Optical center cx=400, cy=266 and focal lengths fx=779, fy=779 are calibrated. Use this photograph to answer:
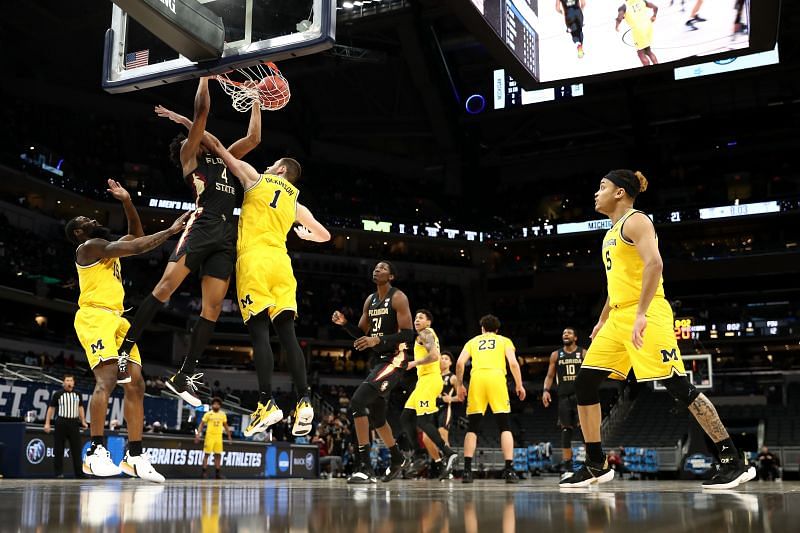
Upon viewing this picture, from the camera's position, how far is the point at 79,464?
11.8 metres

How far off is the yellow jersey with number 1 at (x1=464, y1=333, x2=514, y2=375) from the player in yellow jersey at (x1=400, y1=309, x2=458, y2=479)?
52 centimetres

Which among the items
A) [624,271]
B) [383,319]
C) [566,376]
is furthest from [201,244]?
[566,376]

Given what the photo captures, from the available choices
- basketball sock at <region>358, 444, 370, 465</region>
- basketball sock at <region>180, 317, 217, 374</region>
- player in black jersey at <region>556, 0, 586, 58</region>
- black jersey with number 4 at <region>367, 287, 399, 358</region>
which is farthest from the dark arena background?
basketball sock at <region>180, 317, 217, 374</region>

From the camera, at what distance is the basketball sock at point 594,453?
6.05 metres

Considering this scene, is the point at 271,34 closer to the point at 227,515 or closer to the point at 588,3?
the point at 227,515

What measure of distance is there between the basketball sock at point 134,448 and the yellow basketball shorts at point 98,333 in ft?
2.38

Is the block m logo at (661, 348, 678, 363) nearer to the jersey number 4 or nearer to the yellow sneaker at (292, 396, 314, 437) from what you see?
the yellow sneaker at (292, 396, 314, 437)

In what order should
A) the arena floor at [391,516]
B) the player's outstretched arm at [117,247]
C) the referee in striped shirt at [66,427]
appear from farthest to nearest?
1. the referee in striped shirt at [66,427]
2. the player's outstretched arm at [117,247]
3. the arena floor at [391,516]

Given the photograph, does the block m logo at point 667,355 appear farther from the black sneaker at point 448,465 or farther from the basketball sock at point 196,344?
the black sneaker at point 448,465

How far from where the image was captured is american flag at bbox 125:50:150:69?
268 inches

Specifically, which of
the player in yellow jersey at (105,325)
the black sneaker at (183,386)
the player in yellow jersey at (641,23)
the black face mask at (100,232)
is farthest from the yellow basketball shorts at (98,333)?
the player in yellow jersey at (641,23)

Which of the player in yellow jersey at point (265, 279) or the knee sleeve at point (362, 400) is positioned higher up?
the player in yellow jersey at point (265, 279)

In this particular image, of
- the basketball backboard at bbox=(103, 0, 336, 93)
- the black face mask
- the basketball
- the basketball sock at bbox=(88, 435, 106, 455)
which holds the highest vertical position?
the basketball backboard at bbox=(103, 0, 336, 93)

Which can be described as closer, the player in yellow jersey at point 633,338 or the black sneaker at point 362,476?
the player in yellow jersey at point 633,338
